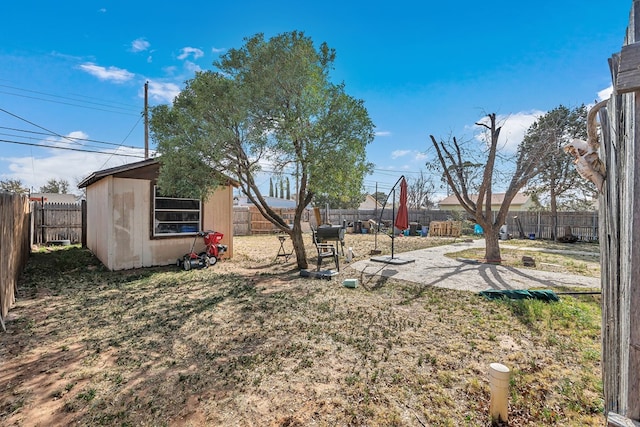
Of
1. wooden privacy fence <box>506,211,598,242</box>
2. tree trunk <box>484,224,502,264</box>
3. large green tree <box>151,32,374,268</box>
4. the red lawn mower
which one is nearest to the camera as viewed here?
large green tree <box>151,32,374,268</box>

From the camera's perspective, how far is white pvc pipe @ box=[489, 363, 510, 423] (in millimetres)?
1980

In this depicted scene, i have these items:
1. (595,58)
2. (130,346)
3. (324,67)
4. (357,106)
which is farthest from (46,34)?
(595,58)

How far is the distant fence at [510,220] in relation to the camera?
48.7 ft

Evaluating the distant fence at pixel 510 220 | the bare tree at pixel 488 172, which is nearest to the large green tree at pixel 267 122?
the bare tree at pixel 488 172

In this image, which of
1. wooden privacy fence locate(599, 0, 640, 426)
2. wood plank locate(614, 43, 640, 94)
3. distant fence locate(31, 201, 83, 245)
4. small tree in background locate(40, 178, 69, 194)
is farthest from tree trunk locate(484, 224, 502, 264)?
small tree in background locate(40, 178, 69, 194)

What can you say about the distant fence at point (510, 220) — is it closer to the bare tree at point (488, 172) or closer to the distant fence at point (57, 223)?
the bare tree at point (488, 172)

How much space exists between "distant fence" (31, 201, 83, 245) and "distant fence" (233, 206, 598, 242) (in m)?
7.30

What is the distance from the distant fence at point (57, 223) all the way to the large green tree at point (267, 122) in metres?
7.97

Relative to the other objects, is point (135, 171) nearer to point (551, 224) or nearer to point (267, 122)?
point (267, 122)

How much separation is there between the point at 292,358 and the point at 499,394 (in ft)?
5.77

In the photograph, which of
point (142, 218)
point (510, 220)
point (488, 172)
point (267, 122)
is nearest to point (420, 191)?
point (510, 220)

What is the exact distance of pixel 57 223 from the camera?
36.8 feet

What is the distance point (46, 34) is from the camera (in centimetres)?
971

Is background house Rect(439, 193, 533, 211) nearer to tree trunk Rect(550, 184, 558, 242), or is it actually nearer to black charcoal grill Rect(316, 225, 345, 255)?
tree trunk Rect(550, 184, 558, 242)
